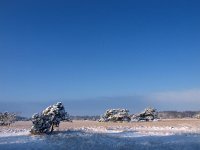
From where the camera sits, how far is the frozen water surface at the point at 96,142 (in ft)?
139

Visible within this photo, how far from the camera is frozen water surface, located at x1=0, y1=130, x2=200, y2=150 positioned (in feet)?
139

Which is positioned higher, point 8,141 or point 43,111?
point 43,111

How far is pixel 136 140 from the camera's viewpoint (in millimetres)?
46688

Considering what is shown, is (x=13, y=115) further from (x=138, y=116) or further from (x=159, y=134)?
(x=159, y=134)

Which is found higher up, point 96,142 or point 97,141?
point 97,141

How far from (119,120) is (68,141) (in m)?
40.7

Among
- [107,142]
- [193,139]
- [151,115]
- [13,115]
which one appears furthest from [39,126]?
[151,115]

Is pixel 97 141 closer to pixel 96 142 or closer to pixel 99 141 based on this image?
pixel 99 141

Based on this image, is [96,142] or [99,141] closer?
[96,142]

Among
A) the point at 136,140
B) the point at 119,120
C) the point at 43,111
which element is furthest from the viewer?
the point at 119,120

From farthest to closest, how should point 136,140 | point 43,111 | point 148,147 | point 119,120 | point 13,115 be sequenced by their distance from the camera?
point 119,120 → point 13,115 → point 43,111 → point 136,140 → point 148,147

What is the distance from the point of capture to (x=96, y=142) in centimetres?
4459

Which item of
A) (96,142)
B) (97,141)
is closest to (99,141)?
(97,141)

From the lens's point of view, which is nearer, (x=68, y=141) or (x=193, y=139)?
(x=68, y=141)
